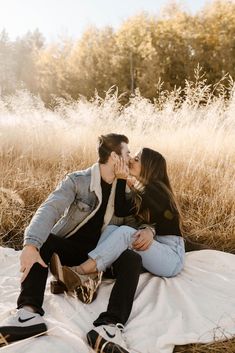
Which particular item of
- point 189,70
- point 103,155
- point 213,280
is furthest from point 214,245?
point 189,70

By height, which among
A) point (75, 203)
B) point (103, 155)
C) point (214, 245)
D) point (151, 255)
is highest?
point (103, 155)

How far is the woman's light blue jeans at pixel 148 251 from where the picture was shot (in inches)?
100

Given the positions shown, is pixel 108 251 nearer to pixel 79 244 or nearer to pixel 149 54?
pixel 79 244

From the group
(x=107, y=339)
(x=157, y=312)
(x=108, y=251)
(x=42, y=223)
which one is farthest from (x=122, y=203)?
(x=107, y=339)

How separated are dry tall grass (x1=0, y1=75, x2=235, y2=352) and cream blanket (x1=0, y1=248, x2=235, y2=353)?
0.74 meters

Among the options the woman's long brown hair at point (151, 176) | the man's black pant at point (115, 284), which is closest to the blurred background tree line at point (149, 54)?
the woman's long brown hair at point (151, 176)

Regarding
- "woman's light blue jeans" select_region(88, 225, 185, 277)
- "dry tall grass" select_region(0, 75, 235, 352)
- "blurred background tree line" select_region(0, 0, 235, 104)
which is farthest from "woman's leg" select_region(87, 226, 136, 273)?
"blurred background tree line" select_region(0, 0, 235, 104)

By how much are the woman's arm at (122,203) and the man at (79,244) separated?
0.12 feet

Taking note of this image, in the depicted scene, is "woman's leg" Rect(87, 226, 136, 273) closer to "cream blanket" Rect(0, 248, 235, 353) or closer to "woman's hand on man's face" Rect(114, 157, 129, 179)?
"cream blanket" Rect(0, 248, 235, 353)

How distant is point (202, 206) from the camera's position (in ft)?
12.5

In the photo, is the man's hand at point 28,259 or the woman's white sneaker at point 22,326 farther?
the man's hand at point 28,259

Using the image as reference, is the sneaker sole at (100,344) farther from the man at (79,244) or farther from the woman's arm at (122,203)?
the woman's arm at (122,203)

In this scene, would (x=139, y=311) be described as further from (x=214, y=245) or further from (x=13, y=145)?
(x=13, y=145)

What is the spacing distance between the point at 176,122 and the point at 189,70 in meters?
10.0
